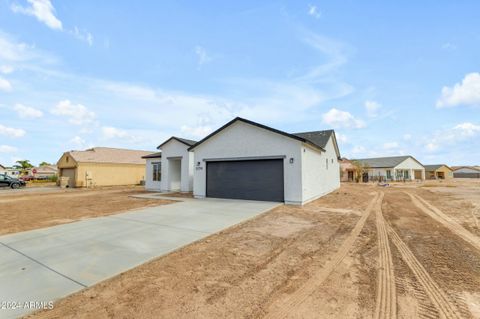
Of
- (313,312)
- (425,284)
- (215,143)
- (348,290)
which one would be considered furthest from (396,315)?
(215,143)

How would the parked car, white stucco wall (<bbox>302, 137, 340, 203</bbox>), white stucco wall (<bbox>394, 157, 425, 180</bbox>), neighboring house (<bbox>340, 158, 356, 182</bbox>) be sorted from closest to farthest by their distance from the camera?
1. white stucco wall (<bbox>302, 137, 340, 203</bbox>)
2. the parked car
3. neighboring house (<bbox>340, 158, 356, 182</bbox>)
4. white stucco wall (<bbox>394, 157, 425, 180</bbox>)

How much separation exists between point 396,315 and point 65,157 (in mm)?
34132

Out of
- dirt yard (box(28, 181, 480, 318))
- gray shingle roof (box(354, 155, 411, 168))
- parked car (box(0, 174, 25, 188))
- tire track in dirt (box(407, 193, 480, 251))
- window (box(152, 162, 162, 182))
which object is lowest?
tire track in dirt (box(407, 193, 480, 251))

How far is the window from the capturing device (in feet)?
62.3

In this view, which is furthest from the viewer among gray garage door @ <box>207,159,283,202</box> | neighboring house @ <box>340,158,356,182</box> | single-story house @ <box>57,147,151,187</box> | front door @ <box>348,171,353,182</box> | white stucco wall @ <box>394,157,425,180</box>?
white stucco wall @ <box>394,157,425,180</box>

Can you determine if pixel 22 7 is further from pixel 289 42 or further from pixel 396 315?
pixel 396 315

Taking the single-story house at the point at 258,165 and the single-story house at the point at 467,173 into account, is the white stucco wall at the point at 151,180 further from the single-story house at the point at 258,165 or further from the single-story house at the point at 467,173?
the single-story house at the point at 467,173

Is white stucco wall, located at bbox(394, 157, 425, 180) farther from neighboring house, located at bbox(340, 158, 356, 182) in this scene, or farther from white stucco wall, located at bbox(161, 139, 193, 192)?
white stucco wall, located at bbox(161, 139, 193, 192)

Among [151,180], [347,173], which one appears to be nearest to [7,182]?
[151,180]

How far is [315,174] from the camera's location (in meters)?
12.9

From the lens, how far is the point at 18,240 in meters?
5.44

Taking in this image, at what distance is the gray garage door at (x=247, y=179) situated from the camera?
11.2 metres

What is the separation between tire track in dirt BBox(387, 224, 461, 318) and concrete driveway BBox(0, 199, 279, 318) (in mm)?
4552

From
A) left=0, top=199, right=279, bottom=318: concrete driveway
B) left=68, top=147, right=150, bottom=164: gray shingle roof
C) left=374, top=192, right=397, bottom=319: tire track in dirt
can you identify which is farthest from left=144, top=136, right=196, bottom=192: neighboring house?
left=374, top=192, right=397, bottom=319: tire track in dirt
